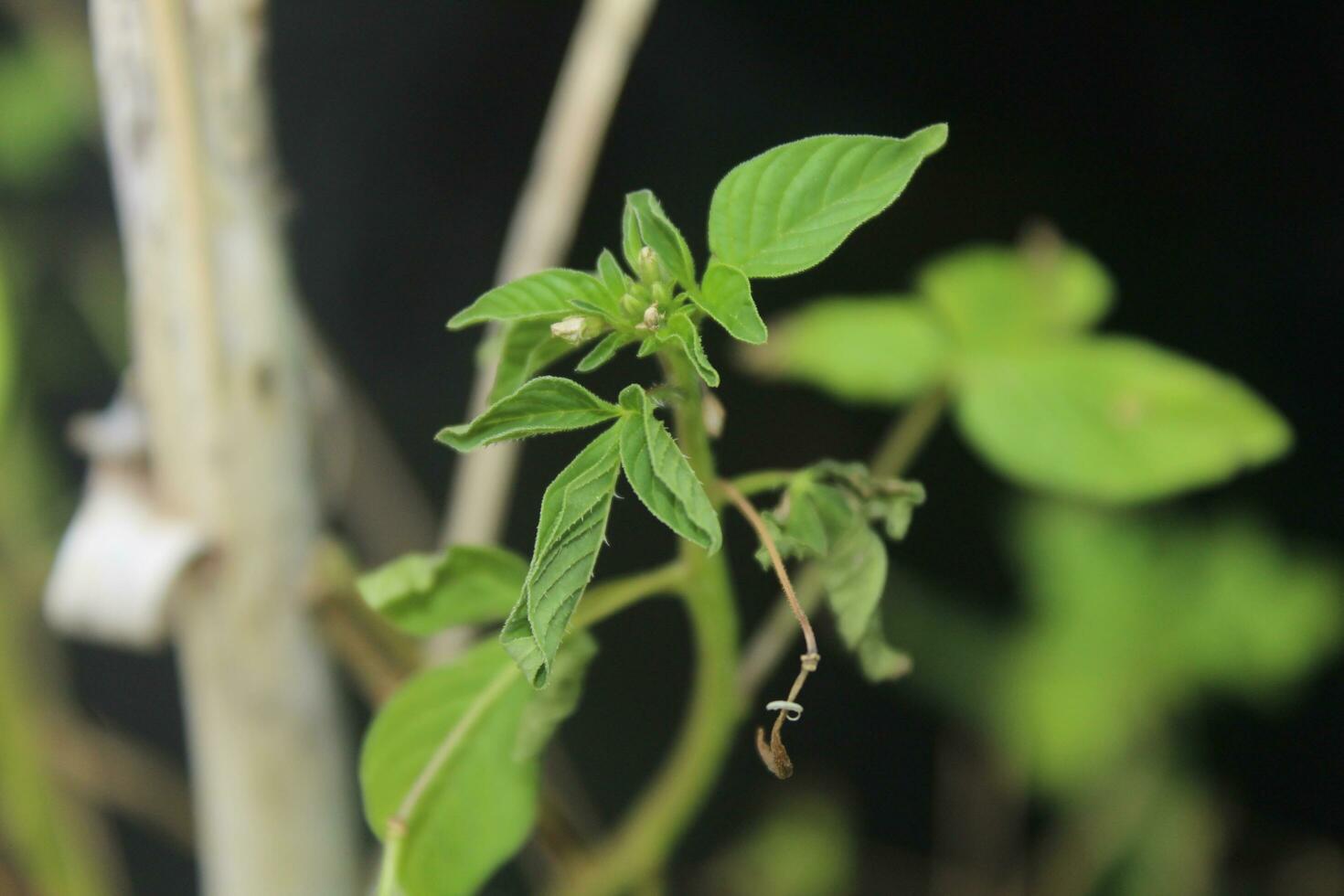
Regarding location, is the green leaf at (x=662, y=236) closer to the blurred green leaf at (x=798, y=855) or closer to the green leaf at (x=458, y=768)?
the green leaf at (x=458, y=768)

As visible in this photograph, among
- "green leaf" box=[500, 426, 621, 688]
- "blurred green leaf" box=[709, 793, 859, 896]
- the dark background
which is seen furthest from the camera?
"blurred green leaf" box=[709, 793, 859, 896]

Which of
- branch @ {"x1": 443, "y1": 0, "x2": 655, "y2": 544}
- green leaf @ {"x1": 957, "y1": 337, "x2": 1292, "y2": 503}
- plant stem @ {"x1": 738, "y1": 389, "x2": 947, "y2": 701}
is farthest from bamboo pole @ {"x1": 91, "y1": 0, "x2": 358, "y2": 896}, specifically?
green leaf @ {"x1": 957, "y1": 337, "x2": 1292, "y2": 503}

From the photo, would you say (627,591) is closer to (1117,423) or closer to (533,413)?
(533,413)

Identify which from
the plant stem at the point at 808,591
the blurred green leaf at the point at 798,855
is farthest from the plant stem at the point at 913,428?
the blurred green leaf at the point at 798,855

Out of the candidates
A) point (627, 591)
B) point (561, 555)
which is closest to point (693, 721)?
point (627, 591)

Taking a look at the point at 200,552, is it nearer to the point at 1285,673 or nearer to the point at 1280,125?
the point at 1280,125

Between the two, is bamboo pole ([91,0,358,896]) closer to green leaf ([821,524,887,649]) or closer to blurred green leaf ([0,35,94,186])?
green leaf ([821,524,887,649])

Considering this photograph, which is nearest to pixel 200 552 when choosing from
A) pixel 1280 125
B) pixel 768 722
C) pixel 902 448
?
pixel 902 448
